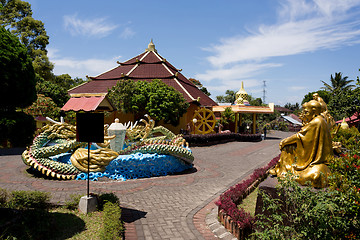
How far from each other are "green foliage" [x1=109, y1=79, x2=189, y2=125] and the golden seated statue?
48.9 feet

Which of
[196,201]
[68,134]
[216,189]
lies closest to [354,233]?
[196,201]

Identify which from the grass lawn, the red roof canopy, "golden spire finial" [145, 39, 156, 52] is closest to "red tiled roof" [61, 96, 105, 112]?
the red roof canopy

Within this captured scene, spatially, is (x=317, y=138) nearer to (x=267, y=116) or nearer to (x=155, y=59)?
(x=155, y=59)

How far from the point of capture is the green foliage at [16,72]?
40.0ft

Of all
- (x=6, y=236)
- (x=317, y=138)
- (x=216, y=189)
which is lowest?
(x=216, y=189)

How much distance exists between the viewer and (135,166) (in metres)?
8.95

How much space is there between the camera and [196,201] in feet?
22.2

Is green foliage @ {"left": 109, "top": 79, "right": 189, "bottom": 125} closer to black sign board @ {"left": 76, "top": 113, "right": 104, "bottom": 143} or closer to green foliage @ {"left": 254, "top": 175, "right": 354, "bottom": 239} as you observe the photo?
black sign board @ {"left": 76, "top": 113, "right": 104, "bottom": 143}

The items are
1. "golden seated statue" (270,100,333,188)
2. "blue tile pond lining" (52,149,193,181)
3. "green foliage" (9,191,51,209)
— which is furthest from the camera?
"blue tile pond lining" (52,149,193,181)

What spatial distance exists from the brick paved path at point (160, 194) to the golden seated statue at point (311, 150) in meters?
2.17

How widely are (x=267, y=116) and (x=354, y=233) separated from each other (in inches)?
1914

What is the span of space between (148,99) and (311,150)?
16.5m

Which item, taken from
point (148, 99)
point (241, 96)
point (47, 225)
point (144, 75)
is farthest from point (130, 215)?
point (241, 96)

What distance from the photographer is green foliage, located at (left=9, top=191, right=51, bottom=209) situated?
16.6 feet
